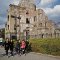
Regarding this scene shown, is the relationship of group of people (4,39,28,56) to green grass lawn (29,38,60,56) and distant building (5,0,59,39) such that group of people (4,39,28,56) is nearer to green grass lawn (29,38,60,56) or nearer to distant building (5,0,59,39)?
green grass lawn (29,38,60,56)

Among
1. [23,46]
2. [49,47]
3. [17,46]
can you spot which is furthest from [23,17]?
[49,47]

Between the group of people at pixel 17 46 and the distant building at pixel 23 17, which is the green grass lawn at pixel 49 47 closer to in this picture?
the group of people at pixel 17 46

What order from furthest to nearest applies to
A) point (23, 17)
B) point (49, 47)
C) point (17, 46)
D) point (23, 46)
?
point (23, 17) → point (17, 46) → point (23, 46) → point (49, 47)

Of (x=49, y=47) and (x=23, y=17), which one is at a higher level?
(x=23, y=17)

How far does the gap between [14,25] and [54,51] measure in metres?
55.3

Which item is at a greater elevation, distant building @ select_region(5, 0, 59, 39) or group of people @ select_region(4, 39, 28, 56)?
distant building @ select_region(5, 0, 59, 39)

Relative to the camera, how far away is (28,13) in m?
83.4

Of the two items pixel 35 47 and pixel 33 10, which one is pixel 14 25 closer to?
pixel 33 10

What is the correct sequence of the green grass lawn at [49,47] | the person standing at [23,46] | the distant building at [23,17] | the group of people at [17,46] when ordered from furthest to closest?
the distant building at [23,17] < the person standing at [23,46] < the group of people at [17,46] < the green grass lawn at [49,47]

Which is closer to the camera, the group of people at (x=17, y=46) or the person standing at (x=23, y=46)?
the group of people at (x=17, y=46)

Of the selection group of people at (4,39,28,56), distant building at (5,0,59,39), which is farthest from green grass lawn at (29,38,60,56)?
distant building at (5,0,59,39)

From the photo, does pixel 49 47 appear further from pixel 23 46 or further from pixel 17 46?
pixel 17 46

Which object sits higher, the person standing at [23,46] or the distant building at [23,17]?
the distant building at [23,17]

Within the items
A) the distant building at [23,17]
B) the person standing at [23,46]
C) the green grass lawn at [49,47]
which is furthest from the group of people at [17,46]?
the distant building at [23,17]
